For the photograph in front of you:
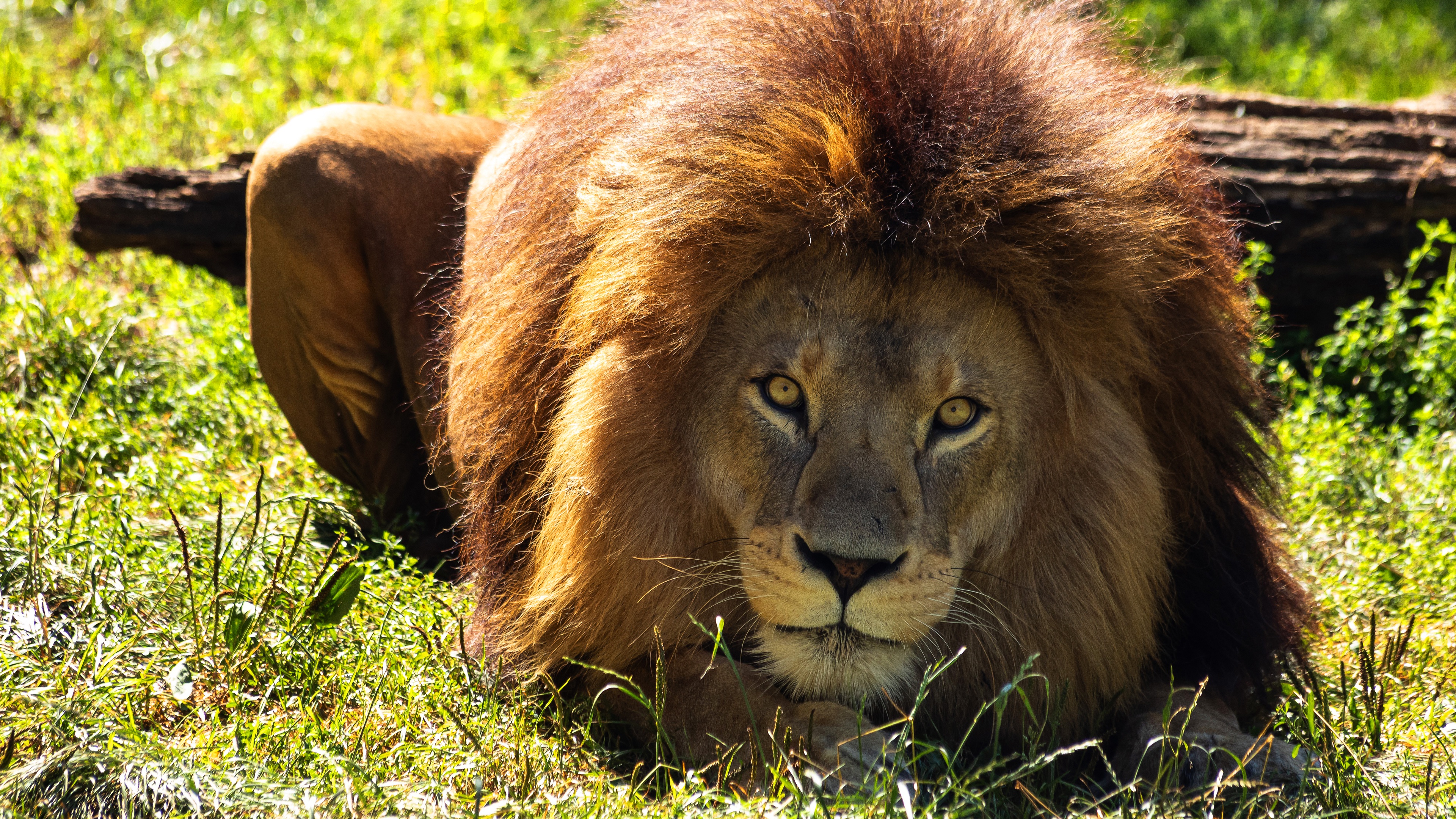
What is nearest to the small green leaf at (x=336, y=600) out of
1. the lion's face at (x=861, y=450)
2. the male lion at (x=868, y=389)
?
the male lion at (x=868, y=389)

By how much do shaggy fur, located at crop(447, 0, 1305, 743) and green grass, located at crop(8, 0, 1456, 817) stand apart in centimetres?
28

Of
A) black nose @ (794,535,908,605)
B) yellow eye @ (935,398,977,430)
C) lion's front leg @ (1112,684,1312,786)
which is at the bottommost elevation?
lion's front leg @ (1112,684,1312,786)

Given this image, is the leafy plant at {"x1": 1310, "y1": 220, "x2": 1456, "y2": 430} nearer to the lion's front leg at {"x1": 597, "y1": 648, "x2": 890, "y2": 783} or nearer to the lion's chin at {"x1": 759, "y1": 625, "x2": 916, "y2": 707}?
the lion's chin at {"x1": 759, "y1": 625, "x2": 916, "y2": 707}

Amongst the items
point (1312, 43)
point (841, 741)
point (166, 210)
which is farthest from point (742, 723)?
point (1312, 43)

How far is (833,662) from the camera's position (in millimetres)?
2678

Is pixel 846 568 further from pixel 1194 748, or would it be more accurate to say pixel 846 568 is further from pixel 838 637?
pixel 1194 748

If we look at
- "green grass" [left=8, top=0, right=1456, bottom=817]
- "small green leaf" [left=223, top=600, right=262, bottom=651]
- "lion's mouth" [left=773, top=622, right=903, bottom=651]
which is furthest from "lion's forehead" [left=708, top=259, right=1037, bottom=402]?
"small green leaf" [left=223, top=600, right=262, bottom=651]

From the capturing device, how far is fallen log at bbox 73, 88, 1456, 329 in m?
4.62

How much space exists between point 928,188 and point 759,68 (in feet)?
1.53

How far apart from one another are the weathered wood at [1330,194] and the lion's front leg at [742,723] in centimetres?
293

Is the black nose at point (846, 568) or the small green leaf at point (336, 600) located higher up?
the black nose at point (846, 568)

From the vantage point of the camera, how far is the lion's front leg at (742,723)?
268 centimetres

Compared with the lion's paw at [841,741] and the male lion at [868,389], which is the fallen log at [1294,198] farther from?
the lion's paw at [841,741]

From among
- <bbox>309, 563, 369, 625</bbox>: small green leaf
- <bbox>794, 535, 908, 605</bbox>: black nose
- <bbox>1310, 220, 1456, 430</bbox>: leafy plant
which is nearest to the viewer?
<bbox>794, 535, 908, 605</bbox>: black nose
